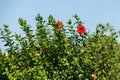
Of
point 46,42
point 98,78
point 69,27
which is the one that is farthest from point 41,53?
point 98,78

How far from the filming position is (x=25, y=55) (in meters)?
10.4

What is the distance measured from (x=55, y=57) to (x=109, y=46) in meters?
1.67

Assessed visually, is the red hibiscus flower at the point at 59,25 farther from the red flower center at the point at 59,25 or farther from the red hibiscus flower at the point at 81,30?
the red hibiscus flower at the point at 81,30

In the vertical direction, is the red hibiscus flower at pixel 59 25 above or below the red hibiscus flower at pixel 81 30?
above

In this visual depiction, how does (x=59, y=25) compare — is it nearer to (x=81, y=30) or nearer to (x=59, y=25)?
(x=59, y=25)

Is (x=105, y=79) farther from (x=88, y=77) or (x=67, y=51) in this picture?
(x=67, y=51)

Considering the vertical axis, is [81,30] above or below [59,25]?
below

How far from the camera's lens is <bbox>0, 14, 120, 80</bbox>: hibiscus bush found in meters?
10.1

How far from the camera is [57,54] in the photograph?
413 inches

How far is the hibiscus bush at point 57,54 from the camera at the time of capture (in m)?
10.1

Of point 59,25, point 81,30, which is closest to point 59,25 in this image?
point 59,25

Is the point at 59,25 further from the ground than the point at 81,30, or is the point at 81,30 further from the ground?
the point at 59,25

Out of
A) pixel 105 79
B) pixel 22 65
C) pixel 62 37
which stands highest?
pixel 62 37

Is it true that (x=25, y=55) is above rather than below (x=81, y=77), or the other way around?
above
